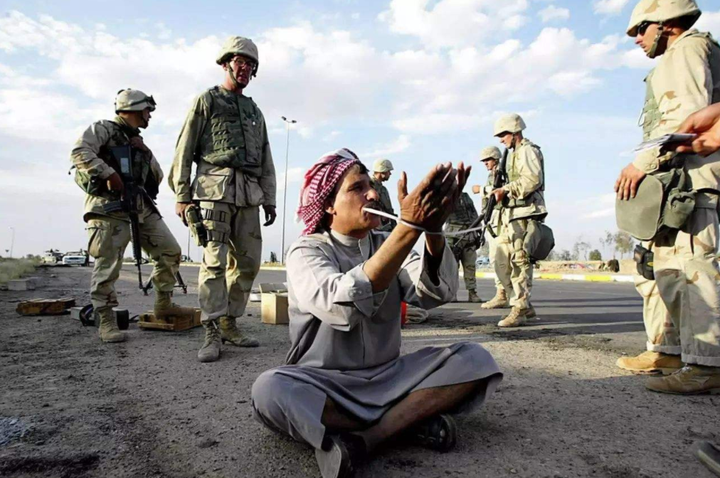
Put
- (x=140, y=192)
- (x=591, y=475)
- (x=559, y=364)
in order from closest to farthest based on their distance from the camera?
1. (x=591, y=475)
2. (x=559, y=364)
3. (x=140, y=192)

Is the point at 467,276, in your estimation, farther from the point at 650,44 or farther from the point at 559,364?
the point at 650,44

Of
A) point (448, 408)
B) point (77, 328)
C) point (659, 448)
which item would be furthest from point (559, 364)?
point (77, 328)

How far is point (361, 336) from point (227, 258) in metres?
2.38

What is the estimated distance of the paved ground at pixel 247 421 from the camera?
181cm

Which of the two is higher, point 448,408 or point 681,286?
point 681,286

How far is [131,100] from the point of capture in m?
4.66

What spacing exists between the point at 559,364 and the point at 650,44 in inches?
86.4

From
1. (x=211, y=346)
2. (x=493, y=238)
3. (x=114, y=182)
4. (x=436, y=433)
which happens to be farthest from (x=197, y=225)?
(x=493, y=238)

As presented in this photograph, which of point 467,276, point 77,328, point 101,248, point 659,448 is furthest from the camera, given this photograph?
point 467,276

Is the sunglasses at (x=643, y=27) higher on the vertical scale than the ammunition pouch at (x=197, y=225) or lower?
higher

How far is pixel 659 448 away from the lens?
1944 mm

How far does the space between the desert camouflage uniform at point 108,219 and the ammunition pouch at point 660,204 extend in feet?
13.5

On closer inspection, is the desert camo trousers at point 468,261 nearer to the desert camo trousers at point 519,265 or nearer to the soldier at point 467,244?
the soldier at point 467,244

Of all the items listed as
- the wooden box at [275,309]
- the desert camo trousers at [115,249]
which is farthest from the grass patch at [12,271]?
the wooden box at [275,309]
